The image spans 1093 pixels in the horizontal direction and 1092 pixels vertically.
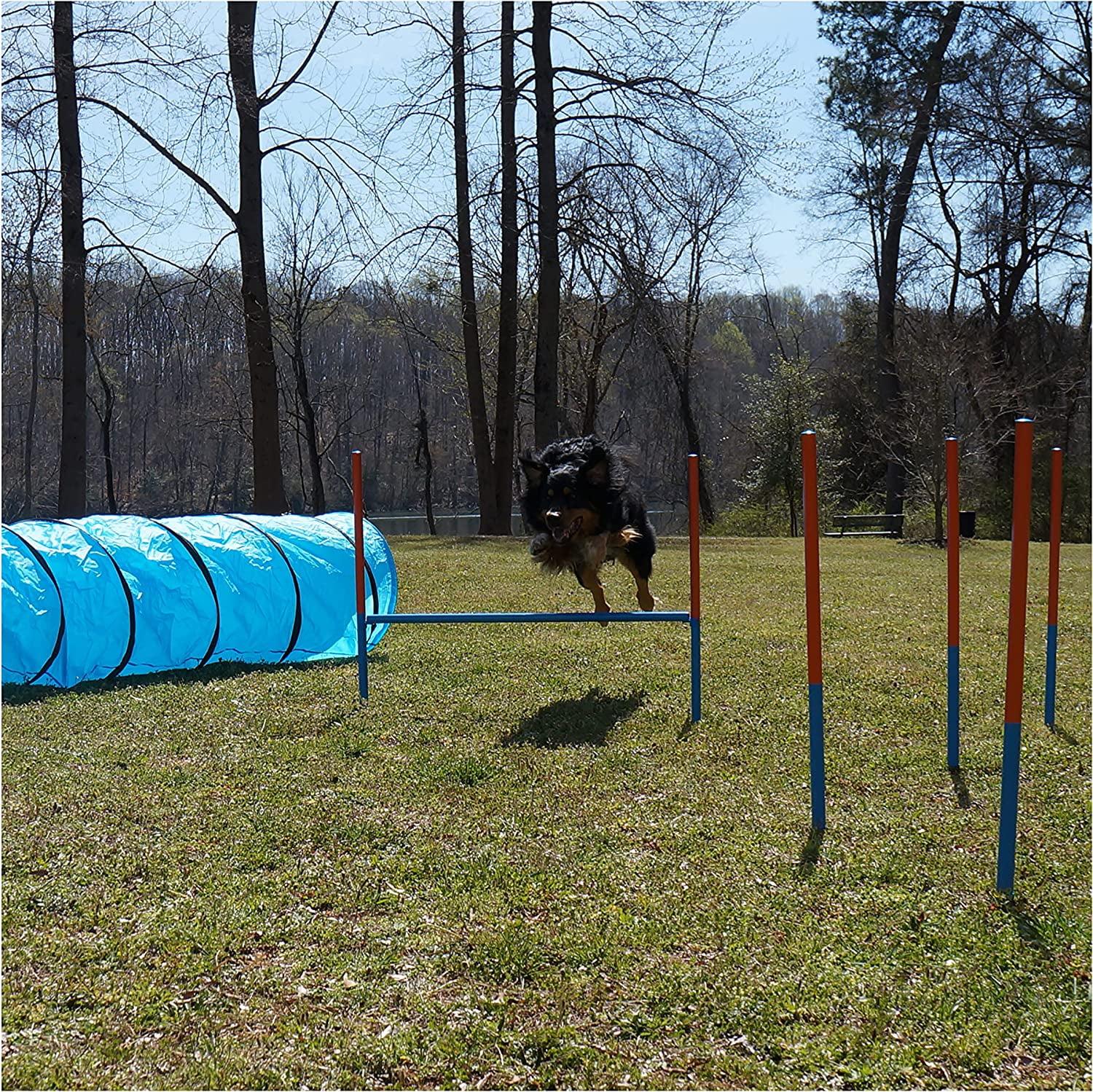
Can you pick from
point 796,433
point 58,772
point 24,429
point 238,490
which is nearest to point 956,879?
point 58,772

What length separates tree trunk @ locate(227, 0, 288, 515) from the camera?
17969 mm

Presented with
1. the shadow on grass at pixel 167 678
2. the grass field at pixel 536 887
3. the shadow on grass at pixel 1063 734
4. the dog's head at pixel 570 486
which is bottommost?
the grass field at pixel 536 887

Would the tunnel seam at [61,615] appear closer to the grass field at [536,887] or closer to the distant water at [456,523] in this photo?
the grass field at [536,887]

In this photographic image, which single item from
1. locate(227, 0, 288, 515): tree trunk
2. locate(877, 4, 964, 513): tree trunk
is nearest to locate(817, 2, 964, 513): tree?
locate(877, 4, 964, 513): tree trunk

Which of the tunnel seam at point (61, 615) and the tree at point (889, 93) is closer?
Result: the tunnel seam at point (61, 615)

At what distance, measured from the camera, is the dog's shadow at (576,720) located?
6.04m

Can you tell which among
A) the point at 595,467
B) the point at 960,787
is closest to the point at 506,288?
the point at 595,467

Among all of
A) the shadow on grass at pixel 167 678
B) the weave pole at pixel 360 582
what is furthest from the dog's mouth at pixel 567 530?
the shadow on grass at pixel 167 678

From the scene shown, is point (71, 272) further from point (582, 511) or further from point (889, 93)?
point (889, 93)

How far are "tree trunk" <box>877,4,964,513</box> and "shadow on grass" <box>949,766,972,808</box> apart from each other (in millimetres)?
24544

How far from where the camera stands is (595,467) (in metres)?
7.60

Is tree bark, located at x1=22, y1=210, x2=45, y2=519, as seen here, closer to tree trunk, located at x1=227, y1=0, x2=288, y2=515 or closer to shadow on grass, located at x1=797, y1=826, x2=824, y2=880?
tree trunk, located at x1=227, y1=0, x2=288, y2=515

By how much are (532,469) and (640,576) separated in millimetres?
1314

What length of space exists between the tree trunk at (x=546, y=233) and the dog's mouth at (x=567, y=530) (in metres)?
14.0
